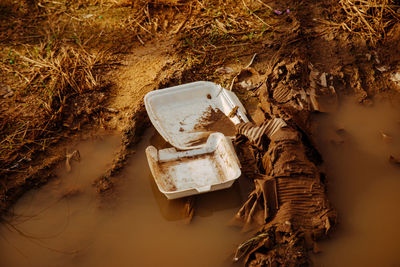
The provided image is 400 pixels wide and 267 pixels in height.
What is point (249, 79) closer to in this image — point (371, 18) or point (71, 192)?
point (371, 18)

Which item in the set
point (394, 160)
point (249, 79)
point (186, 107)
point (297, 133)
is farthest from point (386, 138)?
point (186, 107)

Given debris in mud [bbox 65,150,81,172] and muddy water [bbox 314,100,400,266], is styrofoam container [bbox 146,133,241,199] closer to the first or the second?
debris in mud [bbox 65,150,81,172]

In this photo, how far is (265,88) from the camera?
3.62 m

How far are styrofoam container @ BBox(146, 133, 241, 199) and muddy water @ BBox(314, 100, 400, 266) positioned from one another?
1049mm

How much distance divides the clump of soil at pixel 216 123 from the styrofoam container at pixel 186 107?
0.13 feet

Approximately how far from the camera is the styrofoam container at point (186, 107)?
3475 millimetres

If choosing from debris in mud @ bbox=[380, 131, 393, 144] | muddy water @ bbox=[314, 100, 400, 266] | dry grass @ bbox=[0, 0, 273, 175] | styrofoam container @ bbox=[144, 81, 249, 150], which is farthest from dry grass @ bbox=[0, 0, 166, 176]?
debris in mud @ bbox=[380, 131, 393, 144]

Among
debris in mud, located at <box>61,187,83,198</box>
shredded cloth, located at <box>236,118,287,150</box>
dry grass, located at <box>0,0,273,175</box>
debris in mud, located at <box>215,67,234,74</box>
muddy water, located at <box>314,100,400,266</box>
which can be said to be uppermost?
dry grass, located at <box>0,0,273,175</box>

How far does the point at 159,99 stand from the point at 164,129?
40 cm

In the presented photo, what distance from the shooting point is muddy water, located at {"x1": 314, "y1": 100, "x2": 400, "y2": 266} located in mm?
2748

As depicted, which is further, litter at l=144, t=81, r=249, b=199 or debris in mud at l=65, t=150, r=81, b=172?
debris in mud at l=65, t=150, r=81, b=172

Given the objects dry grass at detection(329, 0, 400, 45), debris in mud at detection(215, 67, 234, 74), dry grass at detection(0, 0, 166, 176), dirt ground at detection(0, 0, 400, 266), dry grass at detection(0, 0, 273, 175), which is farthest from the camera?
dry grass at detection(329, 0, 400, 45)

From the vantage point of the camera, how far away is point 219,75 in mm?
4117

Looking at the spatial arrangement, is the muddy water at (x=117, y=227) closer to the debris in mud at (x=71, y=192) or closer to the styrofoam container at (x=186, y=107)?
the debris in mud at (x=71, y=192)
